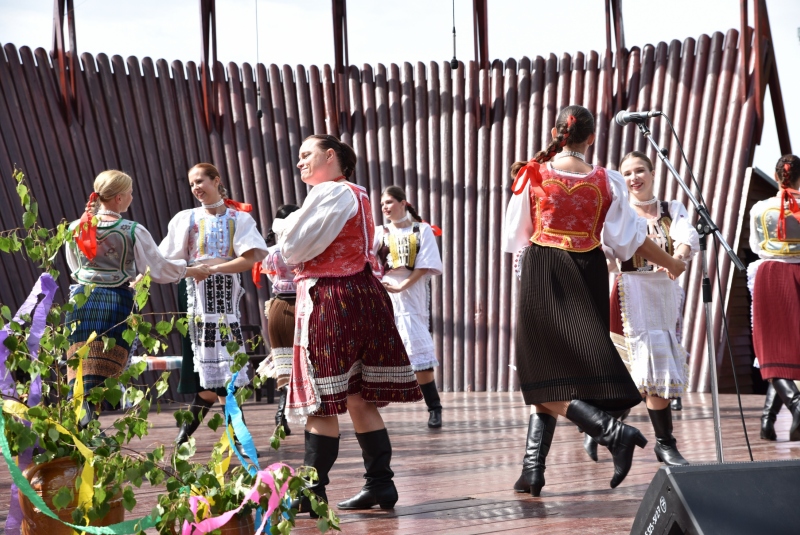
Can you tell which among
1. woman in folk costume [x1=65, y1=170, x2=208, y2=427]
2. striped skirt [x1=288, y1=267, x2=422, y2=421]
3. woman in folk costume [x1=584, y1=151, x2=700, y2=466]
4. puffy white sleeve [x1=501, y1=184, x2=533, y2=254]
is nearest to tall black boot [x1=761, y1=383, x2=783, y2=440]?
woman in folk costume [x1=584, y1=151, x2=700, y2=466]

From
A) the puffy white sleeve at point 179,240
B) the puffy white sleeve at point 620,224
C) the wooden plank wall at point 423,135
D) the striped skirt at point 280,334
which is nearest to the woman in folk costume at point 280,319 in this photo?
the striped skirt at point 280,334

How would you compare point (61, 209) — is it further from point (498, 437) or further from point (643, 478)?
point (643, 478)

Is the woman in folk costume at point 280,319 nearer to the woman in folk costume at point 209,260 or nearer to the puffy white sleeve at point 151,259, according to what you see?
the woman in folk costume at point 209,260

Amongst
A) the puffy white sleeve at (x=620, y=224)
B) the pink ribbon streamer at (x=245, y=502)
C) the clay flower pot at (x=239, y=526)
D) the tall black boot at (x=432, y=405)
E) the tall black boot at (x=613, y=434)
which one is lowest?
the tall black boot at (x=432, y=405)

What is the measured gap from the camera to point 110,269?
461 centimetres

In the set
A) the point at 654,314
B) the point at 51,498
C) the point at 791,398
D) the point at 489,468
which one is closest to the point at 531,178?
the point at 654,314

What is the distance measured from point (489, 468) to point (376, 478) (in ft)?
3.64

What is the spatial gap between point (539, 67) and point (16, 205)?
16.5ft

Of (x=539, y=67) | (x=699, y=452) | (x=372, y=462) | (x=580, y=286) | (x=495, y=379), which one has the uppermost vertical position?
(x=539, y=67)

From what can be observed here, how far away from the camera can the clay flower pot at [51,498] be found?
2025 mm

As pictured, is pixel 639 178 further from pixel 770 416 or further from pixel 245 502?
pixel 245 502

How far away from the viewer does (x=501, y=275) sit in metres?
9.09

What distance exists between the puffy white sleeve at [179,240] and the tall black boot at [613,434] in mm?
2464

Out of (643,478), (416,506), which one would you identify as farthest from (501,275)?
(416,506)
